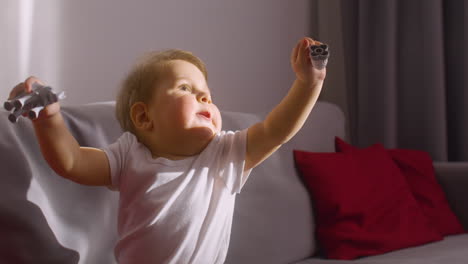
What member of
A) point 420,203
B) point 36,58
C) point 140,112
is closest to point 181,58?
point 140,112

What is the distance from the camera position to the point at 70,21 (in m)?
1.55

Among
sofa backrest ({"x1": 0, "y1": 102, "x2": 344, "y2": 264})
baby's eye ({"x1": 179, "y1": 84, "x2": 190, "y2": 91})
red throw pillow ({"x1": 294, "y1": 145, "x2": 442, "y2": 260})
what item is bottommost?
red throw pillow ({"x1": 294, "y1": 145, "x2": 442, "y2": 260})

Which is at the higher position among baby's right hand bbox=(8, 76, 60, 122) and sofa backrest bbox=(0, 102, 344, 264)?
baby's right hand bbox=(8, 76, 60, 122)

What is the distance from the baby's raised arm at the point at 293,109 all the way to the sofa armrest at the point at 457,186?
1.25 metres

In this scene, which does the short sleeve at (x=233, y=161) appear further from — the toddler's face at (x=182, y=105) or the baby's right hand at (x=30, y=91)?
the baby's right hand at (x=30, y=91)

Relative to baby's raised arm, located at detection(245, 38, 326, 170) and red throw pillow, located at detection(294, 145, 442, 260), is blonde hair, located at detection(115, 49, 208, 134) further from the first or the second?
red throw pillow, located at detection(294, 145, 442, 260)

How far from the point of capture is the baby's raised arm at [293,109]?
32.4 inches

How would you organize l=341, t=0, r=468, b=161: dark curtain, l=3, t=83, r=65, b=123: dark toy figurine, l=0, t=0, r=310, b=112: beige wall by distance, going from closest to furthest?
l=3, t=83, r=65, b=123: dark toy figurine
l=0, t=0, r=310, b=112: beige wall
l=341, t=0, r=468, b=161: dark curtain

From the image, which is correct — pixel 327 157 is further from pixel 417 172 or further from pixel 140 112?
pixel 140 112

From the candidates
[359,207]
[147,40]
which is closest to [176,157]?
[359,207]

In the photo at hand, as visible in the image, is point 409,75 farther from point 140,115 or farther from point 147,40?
point 140,115

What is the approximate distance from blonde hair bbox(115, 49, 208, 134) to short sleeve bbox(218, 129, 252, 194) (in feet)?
0.49

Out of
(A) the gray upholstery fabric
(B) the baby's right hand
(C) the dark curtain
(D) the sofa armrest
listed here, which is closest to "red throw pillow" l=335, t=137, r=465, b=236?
(D) the sofa armrest

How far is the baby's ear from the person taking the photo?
36.1 inches
